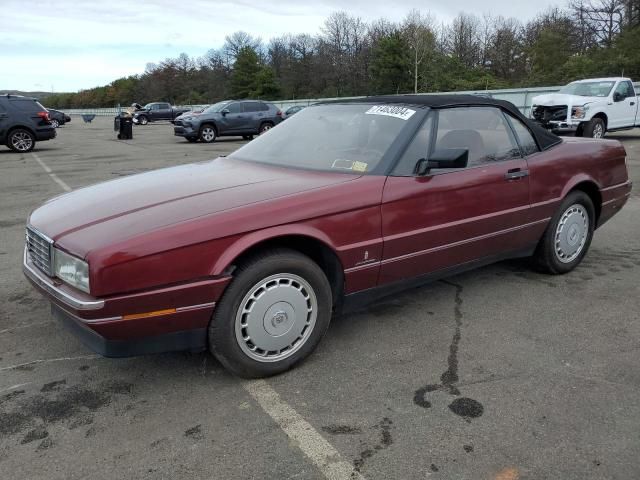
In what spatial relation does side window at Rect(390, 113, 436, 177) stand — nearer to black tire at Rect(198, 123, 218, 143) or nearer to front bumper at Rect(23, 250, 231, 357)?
front bumper at Rect(23, 250, 231, 357)

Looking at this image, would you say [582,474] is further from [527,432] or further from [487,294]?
[487,294]

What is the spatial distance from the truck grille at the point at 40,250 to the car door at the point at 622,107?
1561 centimetres

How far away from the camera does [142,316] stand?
2414 mm

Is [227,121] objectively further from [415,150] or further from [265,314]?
[265,314]

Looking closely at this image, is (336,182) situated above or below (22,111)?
below

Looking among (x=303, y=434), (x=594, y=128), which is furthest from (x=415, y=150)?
(x=594, y=128)

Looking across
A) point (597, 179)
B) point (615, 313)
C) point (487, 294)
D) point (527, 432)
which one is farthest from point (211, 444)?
point (597, 179)

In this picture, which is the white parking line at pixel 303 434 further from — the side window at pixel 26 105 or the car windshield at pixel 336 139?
the side window at pixel 26 105

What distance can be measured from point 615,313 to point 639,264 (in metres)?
1.36

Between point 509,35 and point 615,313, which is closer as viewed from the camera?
point 615,313

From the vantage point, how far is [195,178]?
10.9ft

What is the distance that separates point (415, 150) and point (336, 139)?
0.58m

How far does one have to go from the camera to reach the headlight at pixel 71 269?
2.39 metres

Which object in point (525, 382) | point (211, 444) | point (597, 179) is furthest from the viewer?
point (597, 179)
